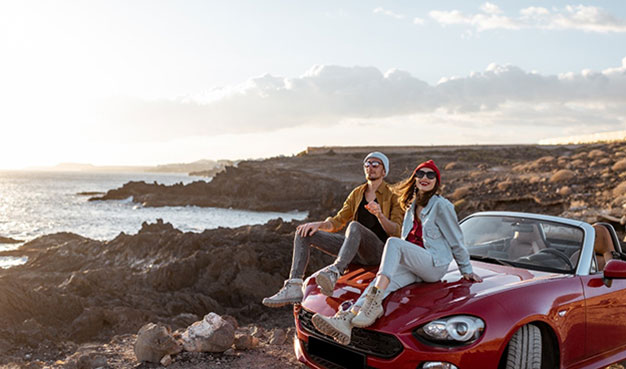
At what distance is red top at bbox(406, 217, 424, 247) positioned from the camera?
4754 millimetres

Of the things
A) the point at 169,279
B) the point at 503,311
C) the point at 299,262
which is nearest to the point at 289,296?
the point at 299,262

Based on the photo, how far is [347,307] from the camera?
4.30m

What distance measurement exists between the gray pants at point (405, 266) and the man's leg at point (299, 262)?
109cm

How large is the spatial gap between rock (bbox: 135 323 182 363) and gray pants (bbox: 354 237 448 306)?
221cm

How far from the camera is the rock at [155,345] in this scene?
17.5ft

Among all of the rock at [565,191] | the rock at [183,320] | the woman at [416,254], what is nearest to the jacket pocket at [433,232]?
the woman at [416,254]

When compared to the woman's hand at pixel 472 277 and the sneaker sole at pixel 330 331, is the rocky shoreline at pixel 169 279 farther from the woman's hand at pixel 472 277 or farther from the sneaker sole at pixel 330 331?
the woman's hand at pixel 472 277

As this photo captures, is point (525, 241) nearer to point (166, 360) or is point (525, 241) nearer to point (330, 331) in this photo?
point (330, 331)

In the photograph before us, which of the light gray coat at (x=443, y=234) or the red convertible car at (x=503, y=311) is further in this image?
the light gray coat at (x=443, y=234)

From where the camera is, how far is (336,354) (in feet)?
14.2

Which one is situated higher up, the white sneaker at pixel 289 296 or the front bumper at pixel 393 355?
the white sneaker at pixel 289 296

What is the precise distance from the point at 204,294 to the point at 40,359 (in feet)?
12.1

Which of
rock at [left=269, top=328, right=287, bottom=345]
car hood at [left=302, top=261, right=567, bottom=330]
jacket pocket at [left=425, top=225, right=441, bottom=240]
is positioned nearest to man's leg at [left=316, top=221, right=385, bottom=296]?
car hood at [left=302, top=261, right=567, bottom=330]

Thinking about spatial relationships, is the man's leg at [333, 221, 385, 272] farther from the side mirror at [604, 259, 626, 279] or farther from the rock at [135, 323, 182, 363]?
the side mirror at [604, 259, 626, 279]
